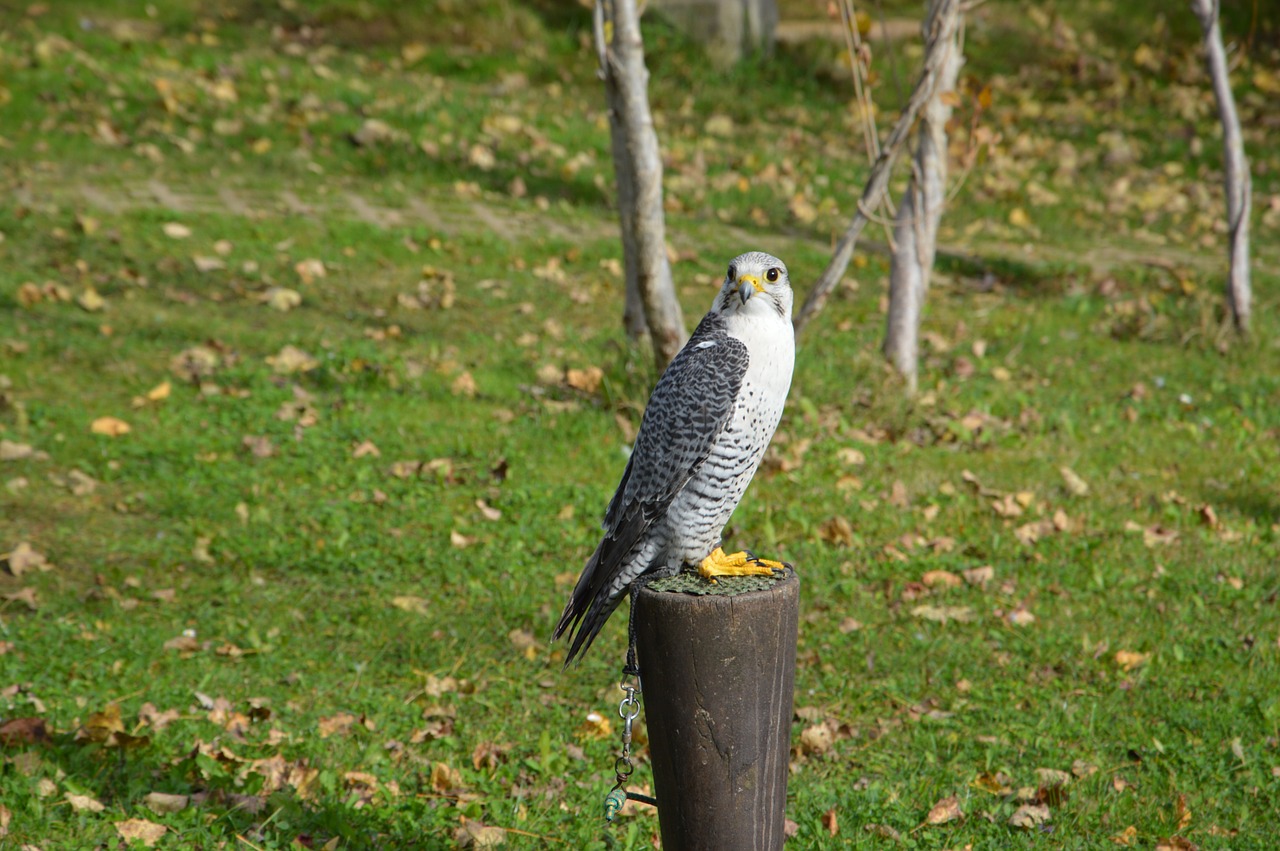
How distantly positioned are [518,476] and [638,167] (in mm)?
1788

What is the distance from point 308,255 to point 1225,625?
22.5 feet

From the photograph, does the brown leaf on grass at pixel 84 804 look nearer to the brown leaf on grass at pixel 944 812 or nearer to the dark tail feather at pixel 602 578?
the dark tail feather at pixel 602 578

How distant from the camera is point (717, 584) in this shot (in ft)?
10.0

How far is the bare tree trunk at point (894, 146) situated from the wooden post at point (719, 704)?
9.82ft

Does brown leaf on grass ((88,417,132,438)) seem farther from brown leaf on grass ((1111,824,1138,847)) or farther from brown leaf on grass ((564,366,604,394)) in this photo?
brown leaf on grass ((1111,824,1138,847))

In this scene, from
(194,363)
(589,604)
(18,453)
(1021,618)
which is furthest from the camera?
(194,363)

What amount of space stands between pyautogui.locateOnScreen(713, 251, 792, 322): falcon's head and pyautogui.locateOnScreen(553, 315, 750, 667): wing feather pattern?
85 mm

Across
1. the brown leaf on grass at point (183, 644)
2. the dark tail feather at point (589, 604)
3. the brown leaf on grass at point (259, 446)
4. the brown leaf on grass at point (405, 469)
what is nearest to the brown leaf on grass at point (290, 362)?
the brown leaf on grass at point (259, 446)

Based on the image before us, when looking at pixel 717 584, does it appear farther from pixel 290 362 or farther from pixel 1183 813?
pixel 290 362

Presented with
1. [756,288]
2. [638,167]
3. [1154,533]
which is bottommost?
[1154,533]

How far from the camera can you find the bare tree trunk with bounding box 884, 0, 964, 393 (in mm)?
6836

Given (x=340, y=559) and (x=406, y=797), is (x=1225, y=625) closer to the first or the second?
(x=406, y=797)

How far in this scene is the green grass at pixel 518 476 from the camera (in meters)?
3.94

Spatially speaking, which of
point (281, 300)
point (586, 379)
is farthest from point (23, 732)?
point (281, 300)
